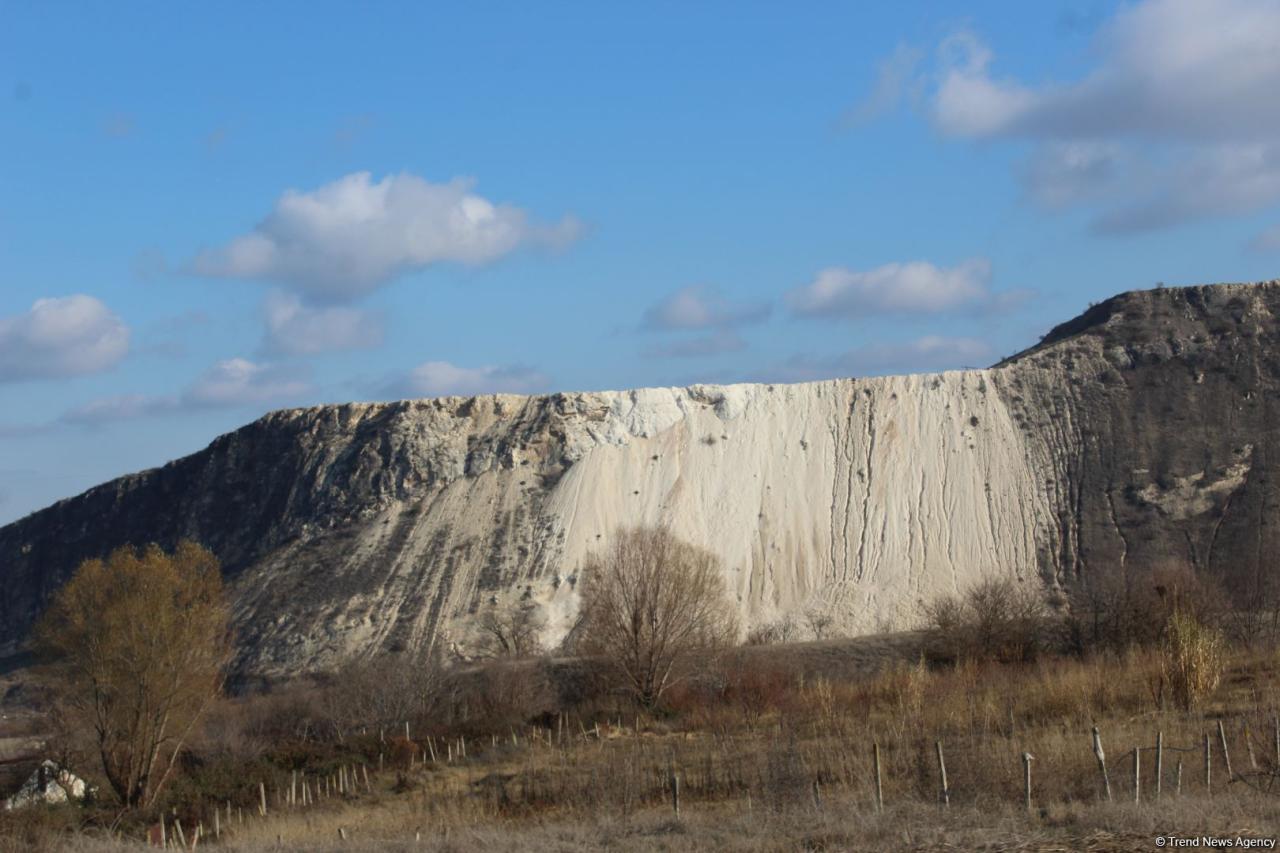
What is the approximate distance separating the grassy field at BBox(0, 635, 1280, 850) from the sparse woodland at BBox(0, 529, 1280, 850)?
80 millimetres

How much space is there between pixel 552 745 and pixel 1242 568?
27.9m

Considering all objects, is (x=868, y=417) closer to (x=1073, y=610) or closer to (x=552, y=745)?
(x=1073, y=610)

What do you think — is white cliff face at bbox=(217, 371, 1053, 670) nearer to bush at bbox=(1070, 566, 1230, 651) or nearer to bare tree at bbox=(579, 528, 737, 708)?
bare tree at bbox=(579, 528, 737, 708)

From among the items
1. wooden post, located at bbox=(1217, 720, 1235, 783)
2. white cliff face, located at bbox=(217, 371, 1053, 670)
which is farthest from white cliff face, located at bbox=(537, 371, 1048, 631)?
wooden post, located at bbox=(1217, 720, 1235, 783)

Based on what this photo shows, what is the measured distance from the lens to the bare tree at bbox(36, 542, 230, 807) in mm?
32531

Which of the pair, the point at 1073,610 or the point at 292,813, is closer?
the point at 292,813

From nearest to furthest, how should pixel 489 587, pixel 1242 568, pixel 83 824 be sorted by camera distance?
pixel 83 824, pixel 1242 568, pixel 489 587

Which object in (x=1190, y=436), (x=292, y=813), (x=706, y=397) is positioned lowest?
(x=292, y=813)

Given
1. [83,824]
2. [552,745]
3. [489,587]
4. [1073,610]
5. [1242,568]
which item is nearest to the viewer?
[83,824]

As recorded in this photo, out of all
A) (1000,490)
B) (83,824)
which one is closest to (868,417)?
(1000,490)

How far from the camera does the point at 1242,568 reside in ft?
157

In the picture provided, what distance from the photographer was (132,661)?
107ft

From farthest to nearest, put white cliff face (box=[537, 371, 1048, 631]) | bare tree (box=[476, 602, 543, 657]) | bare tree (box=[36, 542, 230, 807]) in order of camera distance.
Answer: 1. white cliff face (box=[537, 371, 1048, 631])
2. bare tree (box=[476, 602, 543, 657])
3. bare tree (box=[36, 542, 230, 807])

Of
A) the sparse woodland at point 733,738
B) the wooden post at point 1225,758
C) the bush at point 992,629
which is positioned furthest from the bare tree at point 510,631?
the wooden post at point 1225,758
